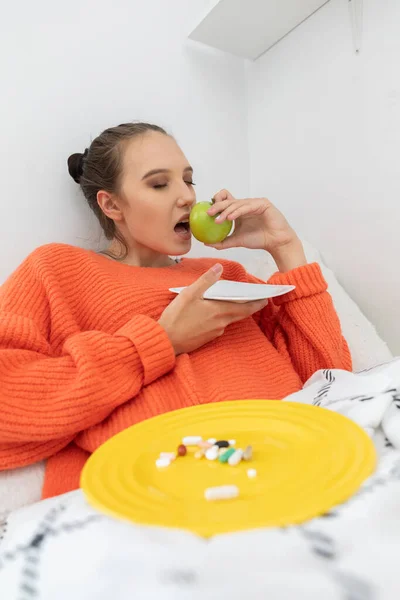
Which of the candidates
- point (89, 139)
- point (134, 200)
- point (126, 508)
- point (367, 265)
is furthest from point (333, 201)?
point (126, 508)

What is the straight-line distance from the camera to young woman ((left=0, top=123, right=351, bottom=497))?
2.64 feet

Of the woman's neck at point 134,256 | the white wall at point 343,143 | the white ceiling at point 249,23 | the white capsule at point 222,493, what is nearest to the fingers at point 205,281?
the woman's neck at point 134,256

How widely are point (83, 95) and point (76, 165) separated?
0.76ft

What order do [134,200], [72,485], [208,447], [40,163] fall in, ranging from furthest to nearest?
1. [40,163]
2. [134,200]
3. [72,485]
4. [208,447]

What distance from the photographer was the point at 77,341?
0.86 meters

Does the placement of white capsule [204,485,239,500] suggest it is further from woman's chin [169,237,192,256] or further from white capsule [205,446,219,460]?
woman's chin [169,237,192,256]

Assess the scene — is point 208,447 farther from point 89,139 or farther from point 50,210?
point 89,139

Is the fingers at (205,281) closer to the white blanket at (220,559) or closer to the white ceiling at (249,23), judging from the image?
the white blanket at (220,559)

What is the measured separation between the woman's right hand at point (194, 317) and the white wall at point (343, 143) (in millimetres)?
523

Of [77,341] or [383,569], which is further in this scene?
[77,341]

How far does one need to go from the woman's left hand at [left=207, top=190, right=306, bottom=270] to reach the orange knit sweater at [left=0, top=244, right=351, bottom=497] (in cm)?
12

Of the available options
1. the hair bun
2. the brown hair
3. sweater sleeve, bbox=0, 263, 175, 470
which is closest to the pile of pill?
sweater sleeve, bbox=0, 263, 175, 470

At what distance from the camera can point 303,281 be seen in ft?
3.62

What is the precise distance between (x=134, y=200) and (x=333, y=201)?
61cm
